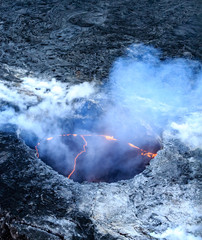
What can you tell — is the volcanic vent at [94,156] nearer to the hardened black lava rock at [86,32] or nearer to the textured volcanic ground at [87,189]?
the textured volcanic ground at [87,189]

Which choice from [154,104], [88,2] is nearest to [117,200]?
[154,104]

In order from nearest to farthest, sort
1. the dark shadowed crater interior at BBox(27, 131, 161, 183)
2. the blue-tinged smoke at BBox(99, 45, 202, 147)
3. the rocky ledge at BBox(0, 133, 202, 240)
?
the rocky ledge at BBox(0, 133, 202, 240), the dark shadowed crater interior at BBox(27, 131, 161, 183), the blue-tinged smoke at BBox(99, 45, 202, 147)

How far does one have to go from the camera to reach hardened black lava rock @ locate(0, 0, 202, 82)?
15.0 ft

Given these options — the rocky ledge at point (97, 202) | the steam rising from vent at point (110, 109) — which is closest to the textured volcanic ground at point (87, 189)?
the rocky ledge at point (97, 202)

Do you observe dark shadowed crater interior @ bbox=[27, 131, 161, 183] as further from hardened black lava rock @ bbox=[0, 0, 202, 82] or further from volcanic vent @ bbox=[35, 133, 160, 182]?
hardened black lava rock @ bbox=[0, 0, 202, 82]

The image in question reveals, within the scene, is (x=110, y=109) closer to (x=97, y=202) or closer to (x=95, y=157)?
(x=95, y=157)

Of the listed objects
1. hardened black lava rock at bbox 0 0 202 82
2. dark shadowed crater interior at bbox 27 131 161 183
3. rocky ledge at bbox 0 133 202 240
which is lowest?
dark shadowed crater interior at bbox 27 131 161 183

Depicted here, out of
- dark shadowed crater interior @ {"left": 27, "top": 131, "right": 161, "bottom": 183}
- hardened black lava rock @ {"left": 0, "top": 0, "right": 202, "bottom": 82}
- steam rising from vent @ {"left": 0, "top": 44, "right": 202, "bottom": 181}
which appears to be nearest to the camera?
dark shadowed crater interior @ {"left": 27, "top": 131, "right": 161, "bottom": 183}

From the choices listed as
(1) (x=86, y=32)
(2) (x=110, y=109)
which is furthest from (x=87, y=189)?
(1) (x=86, y=32)

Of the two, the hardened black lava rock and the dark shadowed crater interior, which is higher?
the hardened black lava rock

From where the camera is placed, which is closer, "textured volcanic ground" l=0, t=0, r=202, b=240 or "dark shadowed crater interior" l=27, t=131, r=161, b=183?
"textured volcanic ground" l=0, t=0, r=202, b=240

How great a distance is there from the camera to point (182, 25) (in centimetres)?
584

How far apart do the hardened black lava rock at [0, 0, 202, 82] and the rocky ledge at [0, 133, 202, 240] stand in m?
2.10

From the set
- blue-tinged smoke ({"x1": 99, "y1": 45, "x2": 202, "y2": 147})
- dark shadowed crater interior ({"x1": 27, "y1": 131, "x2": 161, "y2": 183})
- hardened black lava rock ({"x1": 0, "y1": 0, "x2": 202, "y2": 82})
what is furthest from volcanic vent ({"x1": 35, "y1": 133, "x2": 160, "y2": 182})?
hardened black lava rock ({"x1": 0, "y1": 0, "x2": 202, "y2": 82})
